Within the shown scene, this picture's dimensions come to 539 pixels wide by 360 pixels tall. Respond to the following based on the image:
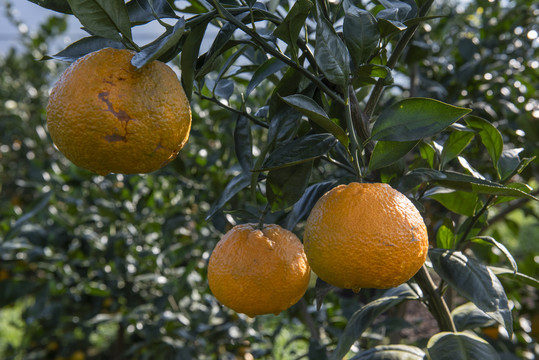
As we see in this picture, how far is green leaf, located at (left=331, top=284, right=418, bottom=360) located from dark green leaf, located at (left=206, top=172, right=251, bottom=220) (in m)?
0.27

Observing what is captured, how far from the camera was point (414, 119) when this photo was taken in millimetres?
533

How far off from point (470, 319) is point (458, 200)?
Answer: 0.24 meters

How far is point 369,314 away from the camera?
748 mm

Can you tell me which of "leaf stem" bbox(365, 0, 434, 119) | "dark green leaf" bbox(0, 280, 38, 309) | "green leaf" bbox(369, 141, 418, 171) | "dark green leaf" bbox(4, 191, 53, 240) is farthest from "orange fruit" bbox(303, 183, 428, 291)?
"dark green leaf" bbox(0, 280, 38, 309)

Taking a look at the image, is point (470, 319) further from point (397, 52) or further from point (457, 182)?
point (397, 52)

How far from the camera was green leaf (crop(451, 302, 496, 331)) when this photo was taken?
83cm

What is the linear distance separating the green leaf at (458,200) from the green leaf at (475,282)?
90 mm

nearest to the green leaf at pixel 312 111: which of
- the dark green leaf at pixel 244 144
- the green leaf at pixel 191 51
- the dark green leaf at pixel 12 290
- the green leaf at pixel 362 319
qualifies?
the green leaf at pixel 191 51

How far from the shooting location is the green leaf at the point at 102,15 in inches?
18.6

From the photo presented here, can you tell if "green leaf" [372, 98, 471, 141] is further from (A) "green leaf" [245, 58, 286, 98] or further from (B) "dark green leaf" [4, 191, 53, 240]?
(B) "dark green leaf" [4, 191, 53, 240]

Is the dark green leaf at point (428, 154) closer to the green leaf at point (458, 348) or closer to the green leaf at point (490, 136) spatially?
the green leaf at point (490, 136)

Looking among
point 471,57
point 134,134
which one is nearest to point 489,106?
point 471,57

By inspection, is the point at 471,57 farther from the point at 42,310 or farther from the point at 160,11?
the point at 42,310

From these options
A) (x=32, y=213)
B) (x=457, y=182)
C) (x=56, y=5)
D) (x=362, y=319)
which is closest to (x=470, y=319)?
(x=362, y=319)
